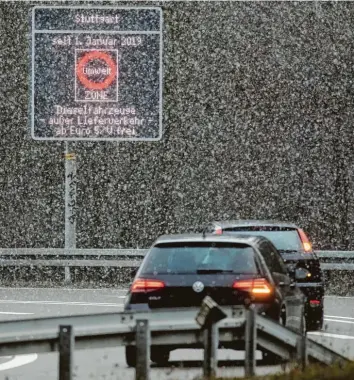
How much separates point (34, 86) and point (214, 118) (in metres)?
24.5

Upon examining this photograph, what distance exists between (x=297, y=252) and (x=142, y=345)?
8.73 m

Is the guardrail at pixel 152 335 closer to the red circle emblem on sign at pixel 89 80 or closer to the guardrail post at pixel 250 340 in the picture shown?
the guardrail post at pixel 250 340

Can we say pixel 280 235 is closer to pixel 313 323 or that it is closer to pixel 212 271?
pixel 313 323

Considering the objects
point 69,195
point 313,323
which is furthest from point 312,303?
point 69,195

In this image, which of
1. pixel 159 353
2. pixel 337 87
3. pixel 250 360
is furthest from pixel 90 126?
pixel 337 87

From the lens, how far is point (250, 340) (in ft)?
39.3

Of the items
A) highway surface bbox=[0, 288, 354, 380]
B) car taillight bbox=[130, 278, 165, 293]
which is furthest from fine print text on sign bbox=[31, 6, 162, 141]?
car taillight bbox=[130, 278, 165, 293]

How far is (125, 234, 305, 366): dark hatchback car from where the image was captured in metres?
14.9

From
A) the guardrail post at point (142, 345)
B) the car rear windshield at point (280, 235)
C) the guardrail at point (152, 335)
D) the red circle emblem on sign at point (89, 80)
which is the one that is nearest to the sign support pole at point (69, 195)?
the red circle emblem on sign at point (89, 80)

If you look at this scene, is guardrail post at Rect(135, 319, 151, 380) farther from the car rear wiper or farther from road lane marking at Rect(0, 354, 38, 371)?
road lane marking at Rect(0, 354, 38, 371)

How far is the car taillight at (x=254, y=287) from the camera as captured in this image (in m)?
14.9

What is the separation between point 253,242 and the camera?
1527 centimetres

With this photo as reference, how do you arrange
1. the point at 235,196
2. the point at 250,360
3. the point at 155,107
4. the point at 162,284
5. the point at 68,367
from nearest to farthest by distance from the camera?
the point at 68,367 → the point at 250,360 → the point at 162,284 → the point at 155,107 → the point at 235,196

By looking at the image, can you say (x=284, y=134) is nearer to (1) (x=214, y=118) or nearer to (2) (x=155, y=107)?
(1) (x=214, y=118)
